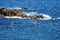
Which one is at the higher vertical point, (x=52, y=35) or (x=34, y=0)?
(x=34, y=0)

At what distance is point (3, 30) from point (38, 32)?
31 cm

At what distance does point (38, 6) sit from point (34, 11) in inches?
2.4

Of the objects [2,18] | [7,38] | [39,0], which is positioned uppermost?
[39,0]

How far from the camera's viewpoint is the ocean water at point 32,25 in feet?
6.51

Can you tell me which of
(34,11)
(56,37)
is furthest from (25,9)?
(56,37)

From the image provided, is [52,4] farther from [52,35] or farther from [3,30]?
[3,30]

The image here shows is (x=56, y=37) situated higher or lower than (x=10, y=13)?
lower

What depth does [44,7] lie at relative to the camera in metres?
2.10

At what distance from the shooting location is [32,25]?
2.04 m

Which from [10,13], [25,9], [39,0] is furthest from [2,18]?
[39,0]

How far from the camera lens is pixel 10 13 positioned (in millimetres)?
2039

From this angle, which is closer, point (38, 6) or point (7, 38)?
point (7, 38)

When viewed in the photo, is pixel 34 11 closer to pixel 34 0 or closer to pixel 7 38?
pixel 34 0

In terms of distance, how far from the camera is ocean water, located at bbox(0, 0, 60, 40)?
1.99 m
